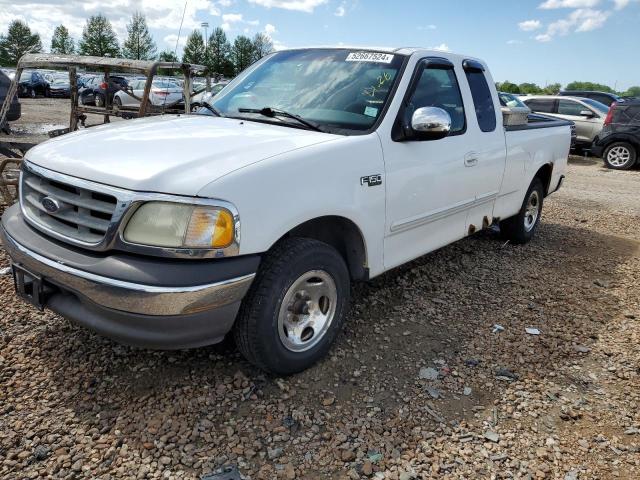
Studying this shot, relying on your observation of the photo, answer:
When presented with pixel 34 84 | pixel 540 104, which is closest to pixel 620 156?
pixel 540 104

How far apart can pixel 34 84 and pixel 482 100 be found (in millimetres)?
30105

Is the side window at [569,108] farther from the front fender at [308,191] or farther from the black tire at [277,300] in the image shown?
the black tire at [277,300]

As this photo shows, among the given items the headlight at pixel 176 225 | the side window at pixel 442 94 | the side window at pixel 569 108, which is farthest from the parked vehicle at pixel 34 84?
the headlight at pixel 176 225

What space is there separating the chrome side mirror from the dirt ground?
1.40 meters

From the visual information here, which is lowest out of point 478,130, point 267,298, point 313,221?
point 267,298

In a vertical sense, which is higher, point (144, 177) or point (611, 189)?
point (144, 177)

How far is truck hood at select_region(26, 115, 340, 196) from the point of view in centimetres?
239

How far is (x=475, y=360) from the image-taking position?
133 inches

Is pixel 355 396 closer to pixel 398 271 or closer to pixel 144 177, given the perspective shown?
pixel 144 177

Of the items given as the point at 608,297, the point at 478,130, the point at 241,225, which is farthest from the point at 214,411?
the point at 608,297

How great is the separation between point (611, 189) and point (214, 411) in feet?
32.8

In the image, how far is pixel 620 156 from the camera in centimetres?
1289

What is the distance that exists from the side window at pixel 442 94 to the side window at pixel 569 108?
12275 millimetres

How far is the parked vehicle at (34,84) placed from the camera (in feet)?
90.3
